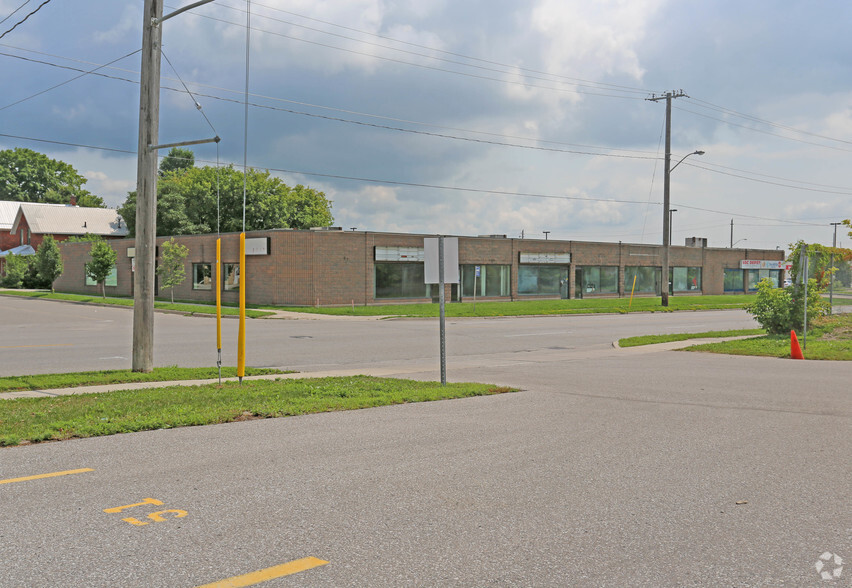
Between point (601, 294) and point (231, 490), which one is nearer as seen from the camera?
point (231, 490)

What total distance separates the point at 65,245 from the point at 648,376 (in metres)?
61.5

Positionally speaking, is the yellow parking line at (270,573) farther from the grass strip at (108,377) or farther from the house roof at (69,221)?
the house roof at (69,221)

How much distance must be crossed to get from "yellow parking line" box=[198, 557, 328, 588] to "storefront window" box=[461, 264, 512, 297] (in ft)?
153

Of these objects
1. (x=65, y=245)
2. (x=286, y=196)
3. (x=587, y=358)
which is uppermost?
(x=286, y=196)

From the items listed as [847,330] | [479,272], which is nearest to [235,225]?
[479,272]

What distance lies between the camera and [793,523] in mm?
5477

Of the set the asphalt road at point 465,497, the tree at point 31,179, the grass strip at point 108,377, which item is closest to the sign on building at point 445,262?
the asphalt road at point 465,497

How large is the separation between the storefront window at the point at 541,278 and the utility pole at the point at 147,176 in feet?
141

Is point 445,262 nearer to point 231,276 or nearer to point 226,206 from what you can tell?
point 231,276

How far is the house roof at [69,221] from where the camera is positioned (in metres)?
83.3

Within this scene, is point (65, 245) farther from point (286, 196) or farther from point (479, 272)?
point (479, 272)

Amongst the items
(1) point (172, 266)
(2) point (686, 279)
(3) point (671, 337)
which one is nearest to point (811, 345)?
(3) point (671, 337)

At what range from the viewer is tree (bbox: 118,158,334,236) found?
238ft

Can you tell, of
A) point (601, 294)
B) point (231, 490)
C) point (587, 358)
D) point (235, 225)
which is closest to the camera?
point (231, 490)
